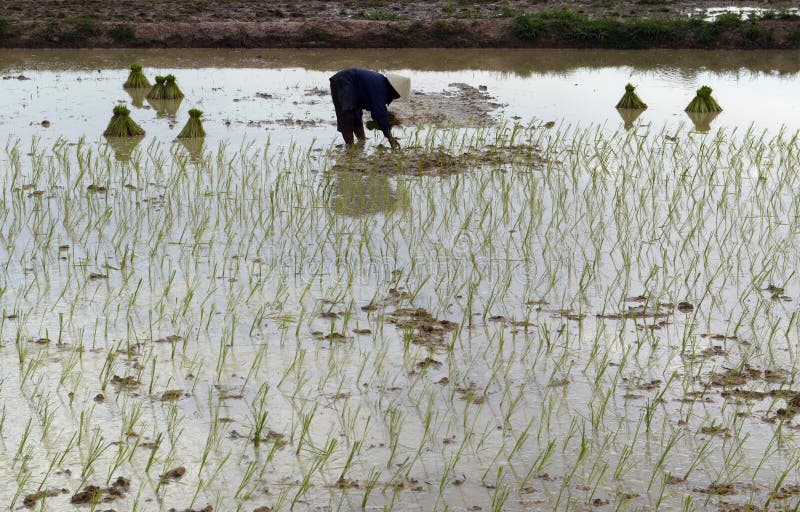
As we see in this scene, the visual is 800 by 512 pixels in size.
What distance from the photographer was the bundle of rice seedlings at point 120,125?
7090 mm

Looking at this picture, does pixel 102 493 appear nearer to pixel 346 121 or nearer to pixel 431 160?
pixel 431 160

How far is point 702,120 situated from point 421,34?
4761mm

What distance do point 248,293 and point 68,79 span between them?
633 centimetres

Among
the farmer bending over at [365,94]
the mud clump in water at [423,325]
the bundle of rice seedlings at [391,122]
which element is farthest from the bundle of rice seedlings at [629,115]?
the mud clump in water at [423,325]

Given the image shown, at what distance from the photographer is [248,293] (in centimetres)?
407

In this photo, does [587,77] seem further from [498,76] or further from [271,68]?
[271,68]

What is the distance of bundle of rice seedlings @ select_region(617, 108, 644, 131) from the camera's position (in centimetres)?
781

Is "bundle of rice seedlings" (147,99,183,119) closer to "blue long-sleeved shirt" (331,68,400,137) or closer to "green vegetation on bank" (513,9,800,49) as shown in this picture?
"blue long-sleeved shirt" (331,68,400,137)

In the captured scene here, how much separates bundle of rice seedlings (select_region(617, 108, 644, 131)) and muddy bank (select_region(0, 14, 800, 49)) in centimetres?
369

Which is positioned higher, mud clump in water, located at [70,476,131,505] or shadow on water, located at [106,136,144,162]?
shadow on water, located at [106,136,144,162]

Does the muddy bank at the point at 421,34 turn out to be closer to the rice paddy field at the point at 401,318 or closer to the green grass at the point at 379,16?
the green grass at the point at 379,16

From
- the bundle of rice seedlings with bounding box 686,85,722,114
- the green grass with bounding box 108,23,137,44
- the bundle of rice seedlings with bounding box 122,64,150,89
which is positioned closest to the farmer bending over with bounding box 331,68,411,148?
the bundle of rice seedlings with bounding box 686,85,722,114

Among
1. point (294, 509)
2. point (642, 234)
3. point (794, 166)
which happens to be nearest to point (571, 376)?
point (294, 509)

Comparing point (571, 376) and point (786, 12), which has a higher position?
point (786, 12)
